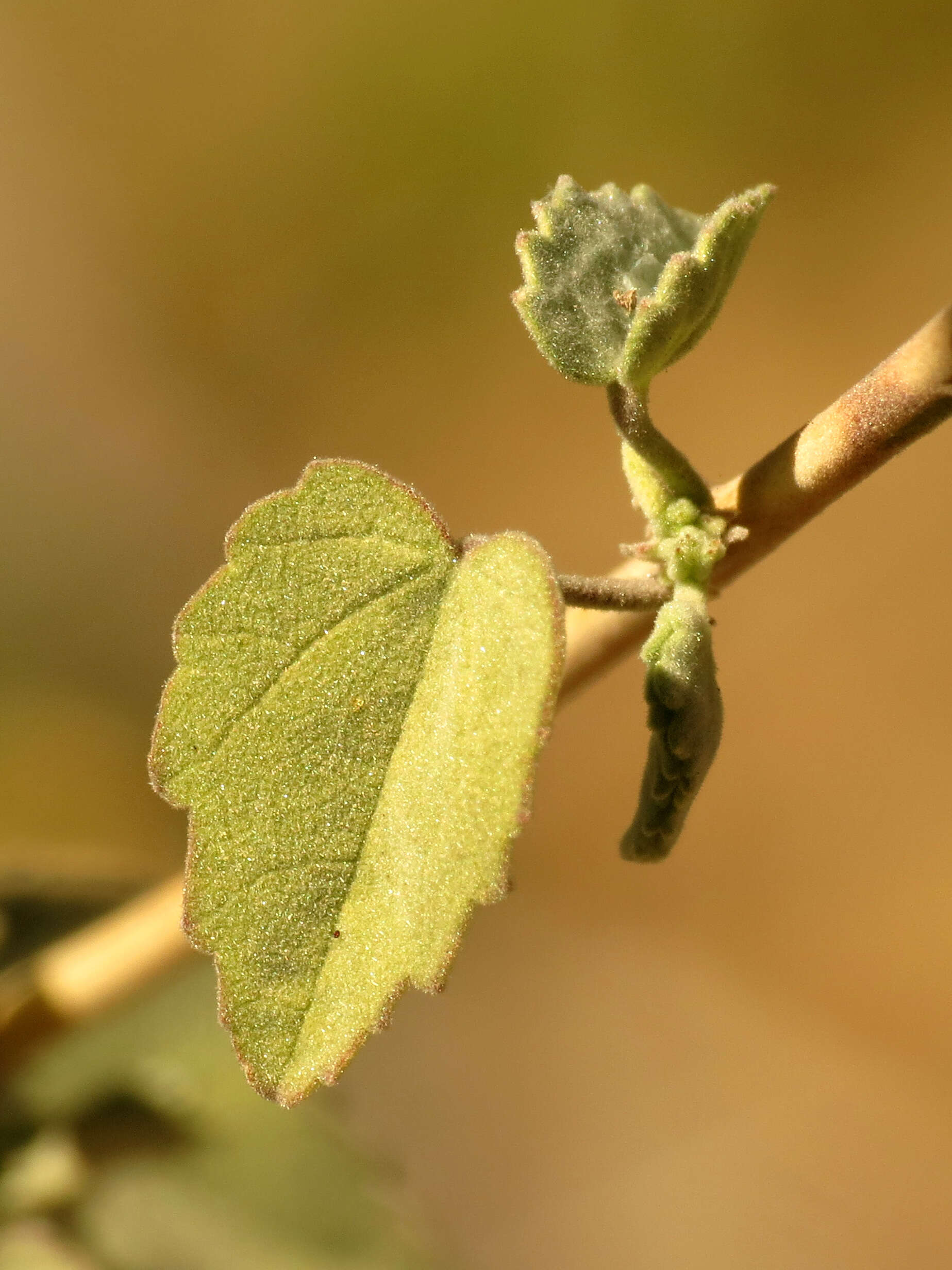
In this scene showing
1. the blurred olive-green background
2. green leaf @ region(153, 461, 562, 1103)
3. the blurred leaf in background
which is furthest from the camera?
the blurred olive-green background

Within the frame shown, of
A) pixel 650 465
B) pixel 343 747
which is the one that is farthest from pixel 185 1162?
pixel 650 465

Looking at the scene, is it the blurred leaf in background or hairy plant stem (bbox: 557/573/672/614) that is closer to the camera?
hairy plant stem (bbox: 557/573/672/614)

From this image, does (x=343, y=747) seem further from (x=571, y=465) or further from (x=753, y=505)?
(x=571, y=465)

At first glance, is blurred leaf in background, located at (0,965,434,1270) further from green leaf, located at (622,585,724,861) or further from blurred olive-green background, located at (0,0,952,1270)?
blurred olive-green background, located at (0,0,952,1270)

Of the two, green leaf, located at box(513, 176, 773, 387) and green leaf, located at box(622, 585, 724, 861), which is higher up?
green leaf, located at box(513, 176, 773, 387)

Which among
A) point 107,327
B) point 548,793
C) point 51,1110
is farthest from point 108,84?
point 51,1110

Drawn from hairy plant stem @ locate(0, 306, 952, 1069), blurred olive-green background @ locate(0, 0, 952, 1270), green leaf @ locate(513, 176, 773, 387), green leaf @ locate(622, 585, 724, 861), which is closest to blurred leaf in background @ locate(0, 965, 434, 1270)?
hairy plant stem @ locate(0, 306, 952, 1069)

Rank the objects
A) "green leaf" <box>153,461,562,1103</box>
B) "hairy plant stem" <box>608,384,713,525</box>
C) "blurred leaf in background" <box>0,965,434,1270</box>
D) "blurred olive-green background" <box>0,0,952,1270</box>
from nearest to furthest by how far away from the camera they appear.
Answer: "green leaf" <box>153,461,562,1103</box> < "hairy plant stem" <box>608,384,713,525</box> < "blurred leaf in background" <box>0,965,434,1270</box> < "blurred olive-green background" <box>0,0,952,1270</box>

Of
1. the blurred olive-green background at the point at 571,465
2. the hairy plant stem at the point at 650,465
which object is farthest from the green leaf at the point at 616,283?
the blurred olive-green background at the point at 571,465

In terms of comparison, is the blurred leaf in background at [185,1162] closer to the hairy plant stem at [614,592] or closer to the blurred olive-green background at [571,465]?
the hairy plant stem at [614,592]
